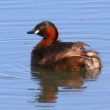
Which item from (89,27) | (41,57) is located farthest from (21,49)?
(89,27)

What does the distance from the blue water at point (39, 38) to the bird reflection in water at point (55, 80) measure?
3 centimetres

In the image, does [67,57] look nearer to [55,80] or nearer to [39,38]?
[55,80]

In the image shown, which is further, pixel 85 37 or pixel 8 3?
pixel 8 3

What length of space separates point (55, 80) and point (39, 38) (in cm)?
308

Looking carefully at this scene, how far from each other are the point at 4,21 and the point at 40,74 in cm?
331

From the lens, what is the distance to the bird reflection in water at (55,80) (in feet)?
37.4

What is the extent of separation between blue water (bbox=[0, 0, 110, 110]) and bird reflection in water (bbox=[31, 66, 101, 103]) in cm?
3

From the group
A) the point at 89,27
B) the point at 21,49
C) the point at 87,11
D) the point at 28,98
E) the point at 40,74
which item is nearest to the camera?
the point at 28,98

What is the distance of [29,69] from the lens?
13039 mm

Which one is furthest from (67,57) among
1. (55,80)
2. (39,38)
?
(39,38)

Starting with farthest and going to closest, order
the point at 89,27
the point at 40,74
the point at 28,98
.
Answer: the point at 89,27 < the point at 40,74 < the point at 28,98

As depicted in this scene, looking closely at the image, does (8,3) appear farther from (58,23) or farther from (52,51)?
(52,51)

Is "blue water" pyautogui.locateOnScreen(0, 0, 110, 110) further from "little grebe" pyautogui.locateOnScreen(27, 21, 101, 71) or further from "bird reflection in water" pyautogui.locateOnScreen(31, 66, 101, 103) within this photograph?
"little grebe" pyautogui.locateOnScreen(27, 21, 101, 71)

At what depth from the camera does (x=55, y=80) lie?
12312 millimetres
